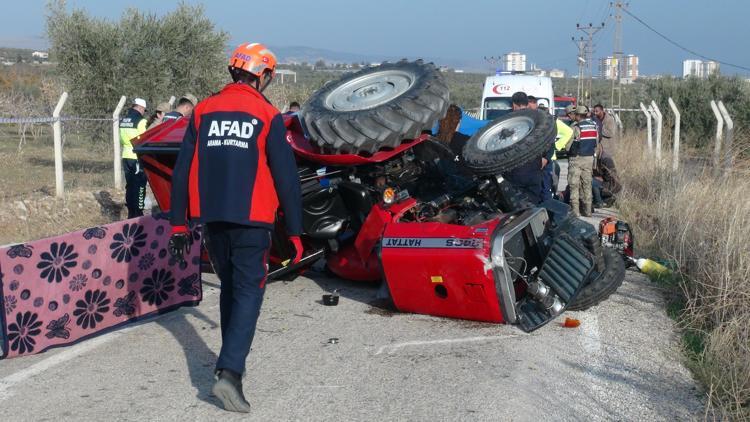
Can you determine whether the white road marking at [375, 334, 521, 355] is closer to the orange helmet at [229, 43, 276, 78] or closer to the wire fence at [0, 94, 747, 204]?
the orange helmet at [229, 43, 276, 78]

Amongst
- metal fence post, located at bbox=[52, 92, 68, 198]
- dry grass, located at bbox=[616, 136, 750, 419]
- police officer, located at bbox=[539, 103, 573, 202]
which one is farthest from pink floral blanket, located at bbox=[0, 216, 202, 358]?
metal fence post, located at bbox=[52, 92, 68, 198]

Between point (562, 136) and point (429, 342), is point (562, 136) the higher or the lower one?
the higher one

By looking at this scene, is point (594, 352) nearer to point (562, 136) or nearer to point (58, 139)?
point (562, 136)

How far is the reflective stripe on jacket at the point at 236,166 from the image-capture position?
15.4ft

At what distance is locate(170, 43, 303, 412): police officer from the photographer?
4680 mm

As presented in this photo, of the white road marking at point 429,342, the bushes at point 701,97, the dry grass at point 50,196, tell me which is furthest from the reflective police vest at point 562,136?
the bushes at point 701,97

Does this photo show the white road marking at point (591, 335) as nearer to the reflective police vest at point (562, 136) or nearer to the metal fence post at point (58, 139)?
the reflective police vest at point (562, 136)

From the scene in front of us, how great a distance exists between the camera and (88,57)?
69.7ft

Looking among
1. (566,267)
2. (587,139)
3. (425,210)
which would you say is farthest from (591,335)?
(587,139)

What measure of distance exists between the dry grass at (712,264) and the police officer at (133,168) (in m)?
6.80

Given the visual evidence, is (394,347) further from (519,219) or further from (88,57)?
(88,57)

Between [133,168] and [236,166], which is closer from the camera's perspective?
[236,166]

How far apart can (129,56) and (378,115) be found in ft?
52.0

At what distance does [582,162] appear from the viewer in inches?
517
